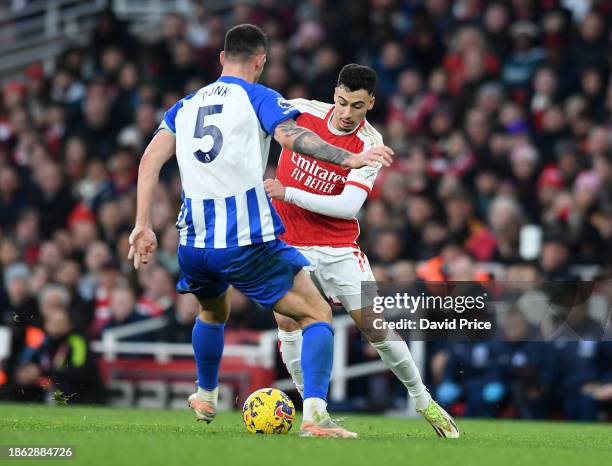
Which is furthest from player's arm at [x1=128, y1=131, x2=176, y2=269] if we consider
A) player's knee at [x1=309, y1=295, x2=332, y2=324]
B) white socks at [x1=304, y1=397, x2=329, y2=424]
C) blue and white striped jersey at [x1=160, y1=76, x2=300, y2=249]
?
white socks at [x1=304, y1=397, x2=329, y2=424]

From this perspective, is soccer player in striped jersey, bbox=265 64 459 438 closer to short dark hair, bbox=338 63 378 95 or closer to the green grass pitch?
short dark hair, bbox=338 63 378 95

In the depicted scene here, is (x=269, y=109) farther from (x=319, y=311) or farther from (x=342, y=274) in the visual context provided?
(x=342, y=274)

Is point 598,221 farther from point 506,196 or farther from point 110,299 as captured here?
point 110,299

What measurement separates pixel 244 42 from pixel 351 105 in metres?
0.96

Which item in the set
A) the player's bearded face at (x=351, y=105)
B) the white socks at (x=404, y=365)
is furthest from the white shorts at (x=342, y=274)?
the player's bearded face at (x=351, y=105)

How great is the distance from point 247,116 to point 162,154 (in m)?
0.61

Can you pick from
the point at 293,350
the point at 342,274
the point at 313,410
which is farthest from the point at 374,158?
the point at 293,350

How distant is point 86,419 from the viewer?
8.92 meters

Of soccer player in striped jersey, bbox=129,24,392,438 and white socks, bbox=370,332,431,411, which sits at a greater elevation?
soccer player in striped jersey, bbox=129,24,392,438

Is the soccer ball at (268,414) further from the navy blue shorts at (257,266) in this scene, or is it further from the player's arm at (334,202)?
the player's arm at (334,202)

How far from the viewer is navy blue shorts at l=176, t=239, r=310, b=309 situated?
6930 mm

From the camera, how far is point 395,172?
1338 cm

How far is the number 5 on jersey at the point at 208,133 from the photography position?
692 centimetres

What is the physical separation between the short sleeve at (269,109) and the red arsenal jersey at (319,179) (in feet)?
3.36
